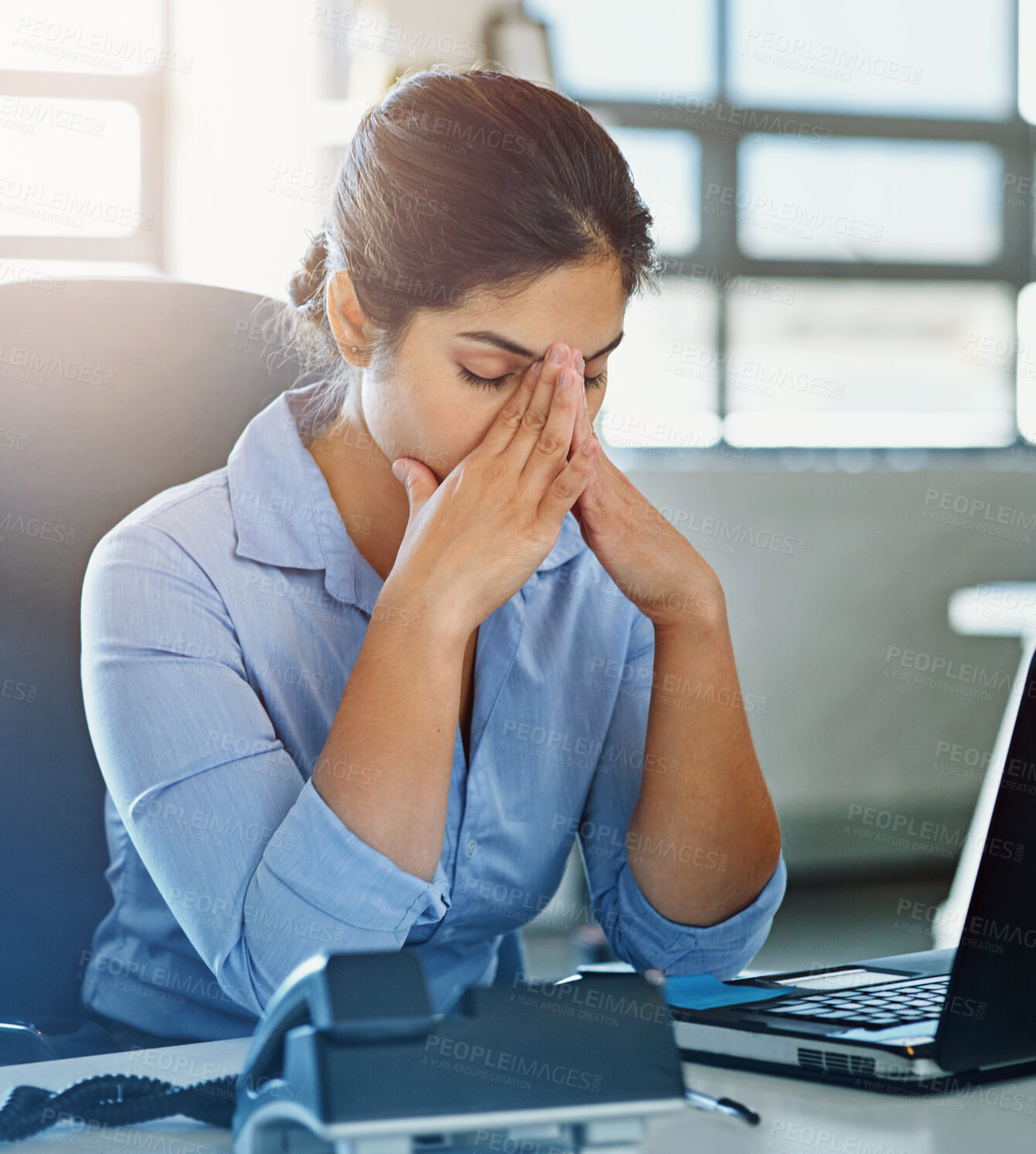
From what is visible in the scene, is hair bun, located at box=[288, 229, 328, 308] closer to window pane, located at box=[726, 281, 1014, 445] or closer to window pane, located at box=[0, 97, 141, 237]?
window pane, located at box=[0, 97, 141, 237]

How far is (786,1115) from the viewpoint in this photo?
2.01 feet

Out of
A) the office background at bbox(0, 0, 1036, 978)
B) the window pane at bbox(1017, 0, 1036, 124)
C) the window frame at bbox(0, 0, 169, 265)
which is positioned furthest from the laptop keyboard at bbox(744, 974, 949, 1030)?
the window pane at bbox(1017, 0, 1036, 124)

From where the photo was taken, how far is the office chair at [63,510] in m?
1.08

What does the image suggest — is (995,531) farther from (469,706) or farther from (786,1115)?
(786,1115)

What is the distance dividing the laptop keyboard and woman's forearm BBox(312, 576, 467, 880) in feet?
0.91

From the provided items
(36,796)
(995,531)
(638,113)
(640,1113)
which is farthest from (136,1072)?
(995,531)

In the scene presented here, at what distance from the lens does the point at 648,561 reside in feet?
3.44

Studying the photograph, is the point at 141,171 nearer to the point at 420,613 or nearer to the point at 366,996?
the point at 420,613

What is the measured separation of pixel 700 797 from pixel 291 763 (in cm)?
36

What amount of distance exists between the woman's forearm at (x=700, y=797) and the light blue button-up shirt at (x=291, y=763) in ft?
0.04

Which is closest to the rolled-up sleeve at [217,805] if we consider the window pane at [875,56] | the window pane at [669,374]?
the window pane at [669,374]

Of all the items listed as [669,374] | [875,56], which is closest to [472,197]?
[669,374]

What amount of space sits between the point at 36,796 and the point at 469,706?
409 mm

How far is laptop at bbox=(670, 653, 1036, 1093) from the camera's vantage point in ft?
1.99
